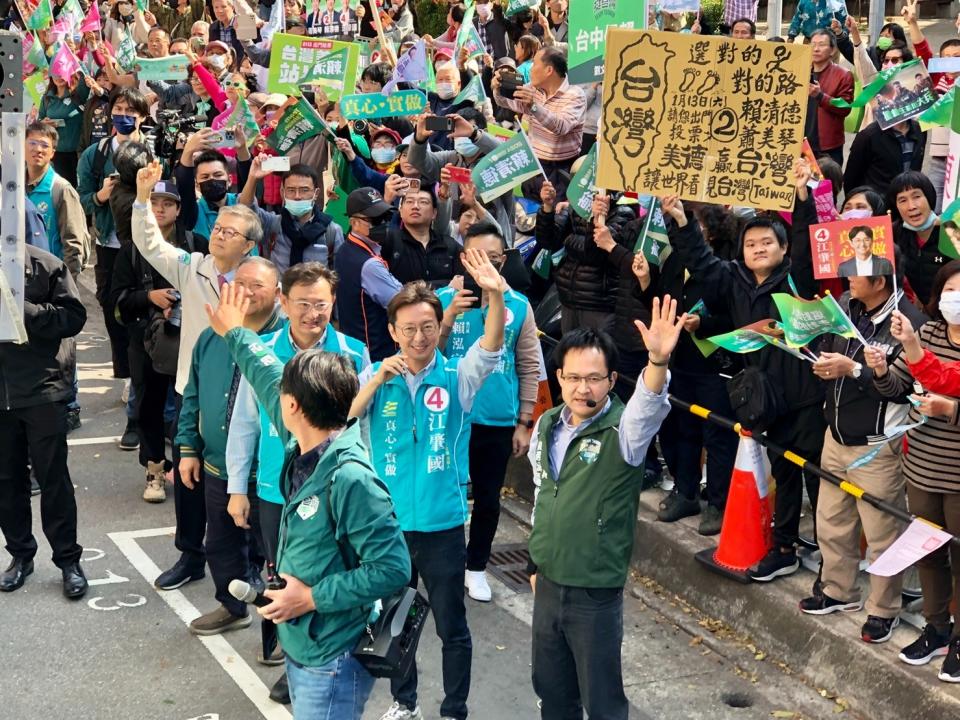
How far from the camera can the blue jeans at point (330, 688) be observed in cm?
431

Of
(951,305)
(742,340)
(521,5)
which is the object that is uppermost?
(521,5)

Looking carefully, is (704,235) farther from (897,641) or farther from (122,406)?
(122,406)

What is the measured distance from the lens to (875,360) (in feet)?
19.0

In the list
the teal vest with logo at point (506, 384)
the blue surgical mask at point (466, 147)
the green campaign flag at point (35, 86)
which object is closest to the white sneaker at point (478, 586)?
the teal vest with logo at point (506, 384)

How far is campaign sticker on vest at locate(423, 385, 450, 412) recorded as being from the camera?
5.80 meters

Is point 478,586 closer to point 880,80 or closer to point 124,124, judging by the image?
point 880,80

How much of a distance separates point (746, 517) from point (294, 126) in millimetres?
4851

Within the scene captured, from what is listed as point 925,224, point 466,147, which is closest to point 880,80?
point 925,224

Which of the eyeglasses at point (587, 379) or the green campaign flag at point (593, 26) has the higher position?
the green campaign flag at point (593, 26)

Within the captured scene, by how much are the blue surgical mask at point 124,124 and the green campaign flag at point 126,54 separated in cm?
379

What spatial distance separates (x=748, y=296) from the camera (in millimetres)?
7086

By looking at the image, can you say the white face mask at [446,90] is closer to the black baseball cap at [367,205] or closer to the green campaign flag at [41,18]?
the black baseball cap at [367,205]

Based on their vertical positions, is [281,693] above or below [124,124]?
below

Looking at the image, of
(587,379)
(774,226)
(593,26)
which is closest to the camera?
(587,379)
